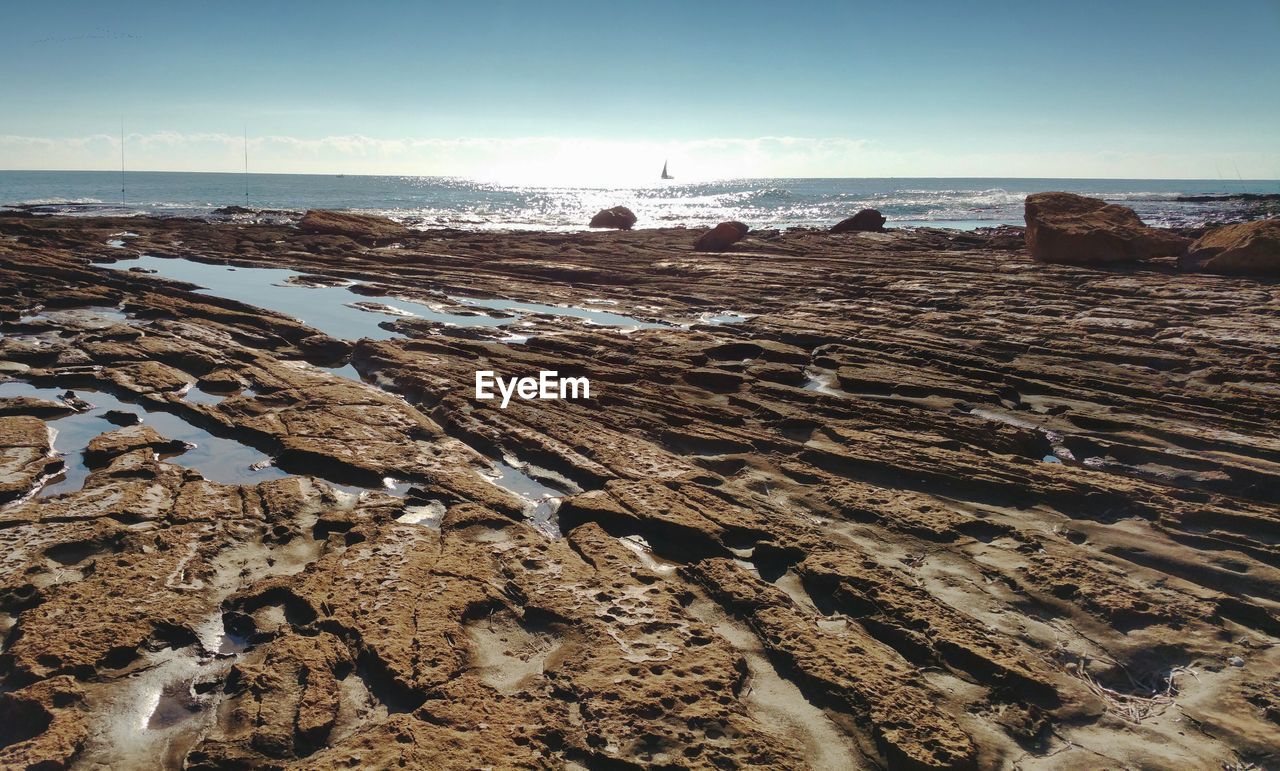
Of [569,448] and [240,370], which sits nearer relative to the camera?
[569,448]

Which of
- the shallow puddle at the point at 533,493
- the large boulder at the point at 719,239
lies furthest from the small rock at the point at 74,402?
the large boulder at the point at 719,239

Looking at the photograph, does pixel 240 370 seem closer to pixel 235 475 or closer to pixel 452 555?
pixel 235 475

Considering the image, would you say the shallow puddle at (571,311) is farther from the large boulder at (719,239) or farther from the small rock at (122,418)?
the large boulder at (719,239)

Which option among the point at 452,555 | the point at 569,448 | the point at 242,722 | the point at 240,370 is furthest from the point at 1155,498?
the point at 240,370

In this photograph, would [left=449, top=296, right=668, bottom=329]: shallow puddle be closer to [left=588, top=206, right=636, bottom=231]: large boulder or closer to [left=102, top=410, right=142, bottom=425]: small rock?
[left=102, top=410, right=142, bottom=425]: small rock

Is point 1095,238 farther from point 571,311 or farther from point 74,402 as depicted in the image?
point 74,402

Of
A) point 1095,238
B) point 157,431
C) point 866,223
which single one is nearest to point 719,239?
point 866,223

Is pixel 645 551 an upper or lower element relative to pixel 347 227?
lower
